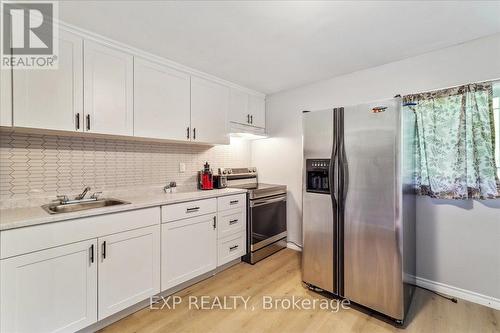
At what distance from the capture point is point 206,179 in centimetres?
299

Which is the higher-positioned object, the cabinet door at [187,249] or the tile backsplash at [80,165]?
the tile backsplash at [80,165]

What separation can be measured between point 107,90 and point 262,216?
85.5 inches

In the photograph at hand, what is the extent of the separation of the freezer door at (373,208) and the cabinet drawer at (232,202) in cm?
125

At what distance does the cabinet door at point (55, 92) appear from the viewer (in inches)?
63.7

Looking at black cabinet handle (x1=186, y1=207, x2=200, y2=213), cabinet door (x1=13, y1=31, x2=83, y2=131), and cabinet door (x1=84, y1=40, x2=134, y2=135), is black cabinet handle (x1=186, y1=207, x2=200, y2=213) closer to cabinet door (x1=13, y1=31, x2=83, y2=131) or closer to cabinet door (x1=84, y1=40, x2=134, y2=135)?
cabinet door (x1=84, y1=40, x2=134, y2=135)

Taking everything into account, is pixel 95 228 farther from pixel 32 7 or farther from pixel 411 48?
pixel 411 48

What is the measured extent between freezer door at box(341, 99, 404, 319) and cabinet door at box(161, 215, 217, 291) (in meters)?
1.35

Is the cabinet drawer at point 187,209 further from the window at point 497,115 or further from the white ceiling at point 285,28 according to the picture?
the window at point 497,115

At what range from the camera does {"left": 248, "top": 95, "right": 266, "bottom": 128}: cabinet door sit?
3.44m

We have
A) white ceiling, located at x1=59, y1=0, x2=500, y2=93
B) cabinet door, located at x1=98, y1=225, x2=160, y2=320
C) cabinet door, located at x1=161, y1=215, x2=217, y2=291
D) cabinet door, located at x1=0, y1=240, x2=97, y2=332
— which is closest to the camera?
cabinet door, located at x1=0, y1=240, x2=97, y2=332

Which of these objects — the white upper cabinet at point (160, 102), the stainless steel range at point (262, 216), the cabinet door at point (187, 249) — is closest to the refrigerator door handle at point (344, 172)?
the stainless steel range at point (262, 216)

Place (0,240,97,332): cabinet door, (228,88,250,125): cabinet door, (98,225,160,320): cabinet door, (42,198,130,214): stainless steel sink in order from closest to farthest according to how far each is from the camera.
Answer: (0,240,97,332): cabinet door, (98,225,160,320): cabinet door, (42,198,130,214): stainless steel sink, (228,88,250,125): cabinet door

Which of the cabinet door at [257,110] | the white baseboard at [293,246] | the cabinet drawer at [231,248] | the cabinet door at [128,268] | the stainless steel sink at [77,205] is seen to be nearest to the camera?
the cabinet door at [128,268]

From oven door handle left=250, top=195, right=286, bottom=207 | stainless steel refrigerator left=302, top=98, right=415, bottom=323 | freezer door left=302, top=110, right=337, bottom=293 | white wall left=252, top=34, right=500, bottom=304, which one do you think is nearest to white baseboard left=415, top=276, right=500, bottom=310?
white wall left=252, top=34, right=500, bottom=304
